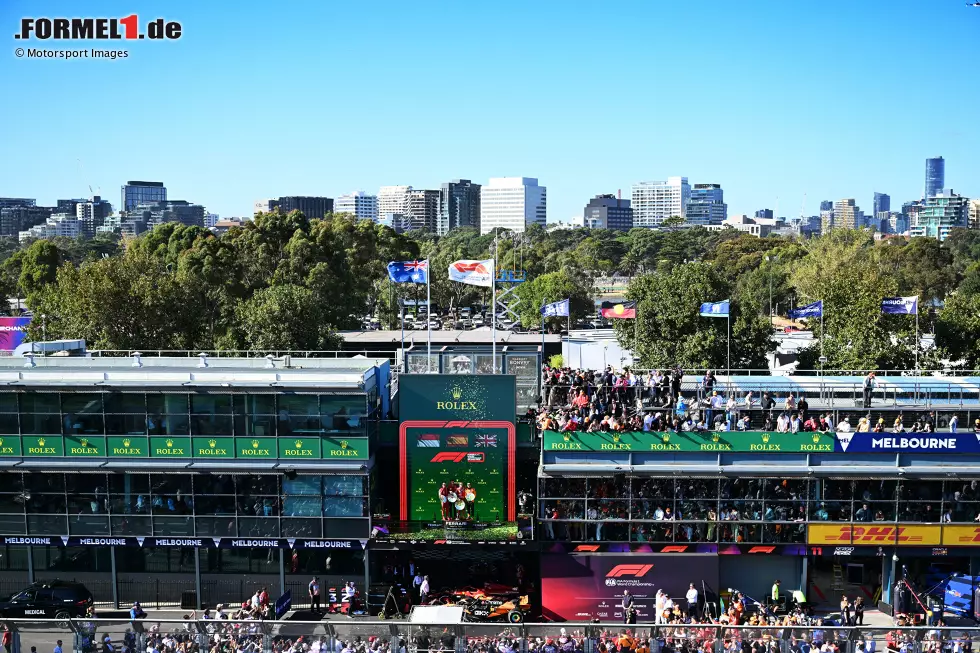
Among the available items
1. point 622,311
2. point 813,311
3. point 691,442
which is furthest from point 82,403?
point 813,311

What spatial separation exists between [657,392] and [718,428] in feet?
12.6

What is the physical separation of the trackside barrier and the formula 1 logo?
8.13 meters

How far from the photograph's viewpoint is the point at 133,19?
48156 mm

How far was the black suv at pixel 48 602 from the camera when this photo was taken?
31.0 metres

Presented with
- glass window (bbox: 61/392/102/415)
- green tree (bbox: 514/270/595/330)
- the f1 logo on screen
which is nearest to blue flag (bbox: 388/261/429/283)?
glass window (bbox: 61/392/102/415)

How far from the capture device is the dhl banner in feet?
104

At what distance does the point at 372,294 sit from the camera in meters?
110

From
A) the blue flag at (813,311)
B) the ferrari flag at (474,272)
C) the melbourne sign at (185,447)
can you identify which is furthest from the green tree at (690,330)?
the melbourne sign at (185,447)

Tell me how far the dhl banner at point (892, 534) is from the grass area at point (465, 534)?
983 cm

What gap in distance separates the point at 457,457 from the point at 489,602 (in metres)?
4.82

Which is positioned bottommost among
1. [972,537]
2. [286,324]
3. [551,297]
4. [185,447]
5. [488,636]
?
[488,636]

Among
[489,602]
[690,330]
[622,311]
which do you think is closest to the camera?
[489,602]

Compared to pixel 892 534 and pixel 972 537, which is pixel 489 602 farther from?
pixel 972 537

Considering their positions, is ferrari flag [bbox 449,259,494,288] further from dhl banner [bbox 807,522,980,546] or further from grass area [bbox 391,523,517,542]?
dhl banner [bbox 807,522,980,546]
